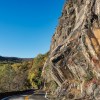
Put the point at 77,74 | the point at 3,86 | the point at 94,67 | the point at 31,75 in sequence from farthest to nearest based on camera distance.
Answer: the point at 3,86, the point at 31,75, the point at 77,74, the point at 94,67

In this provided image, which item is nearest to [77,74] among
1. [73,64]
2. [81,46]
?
[73,64]

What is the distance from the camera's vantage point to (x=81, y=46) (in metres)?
37.6

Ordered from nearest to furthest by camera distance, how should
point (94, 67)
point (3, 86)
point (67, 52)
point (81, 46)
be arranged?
point (94, 67), point (81, 46), point (67, 52), point (3, 86)

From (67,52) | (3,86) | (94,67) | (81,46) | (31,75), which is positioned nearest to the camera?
(94,67)

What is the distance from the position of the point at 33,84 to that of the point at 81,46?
79966 millimetres

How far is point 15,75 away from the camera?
134 meters

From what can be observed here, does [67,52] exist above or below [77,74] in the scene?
above

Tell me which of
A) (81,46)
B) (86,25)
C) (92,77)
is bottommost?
(92,77)

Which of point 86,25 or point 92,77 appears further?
point 86,25

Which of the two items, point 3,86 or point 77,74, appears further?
point 3,86

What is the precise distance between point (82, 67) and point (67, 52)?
5.85 meters

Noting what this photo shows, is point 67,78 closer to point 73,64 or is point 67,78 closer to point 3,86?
point 73,64

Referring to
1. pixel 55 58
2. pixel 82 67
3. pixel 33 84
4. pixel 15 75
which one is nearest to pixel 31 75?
pixel 33 84

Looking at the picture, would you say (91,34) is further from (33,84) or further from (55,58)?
(33,84)
